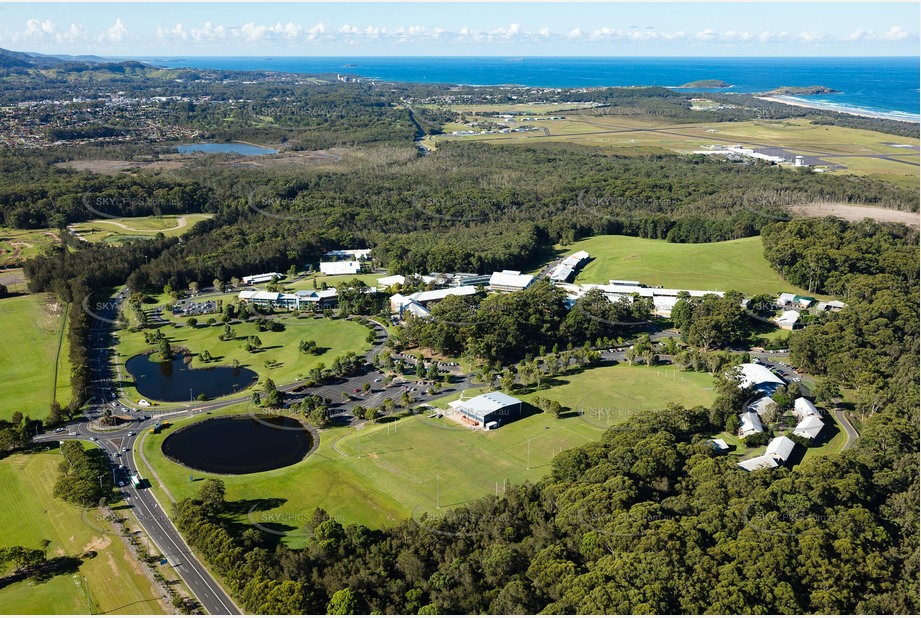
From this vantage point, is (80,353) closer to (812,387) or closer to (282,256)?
(282,256)

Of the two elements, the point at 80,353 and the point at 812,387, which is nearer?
the point at 812,387

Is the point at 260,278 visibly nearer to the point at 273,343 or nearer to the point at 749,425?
the point at 273,343

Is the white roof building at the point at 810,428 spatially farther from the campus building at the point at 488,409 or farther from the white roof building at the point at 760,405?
the campus building at the point at 488,409

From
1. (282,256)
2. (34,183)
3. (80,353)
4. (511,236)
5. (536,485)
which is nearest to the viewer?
(536,485)

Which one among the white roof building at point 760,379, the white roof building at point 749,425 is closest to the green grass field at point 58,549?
the white roof building at point 749,425

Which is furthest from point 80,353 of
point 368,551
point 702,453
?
point 702,453

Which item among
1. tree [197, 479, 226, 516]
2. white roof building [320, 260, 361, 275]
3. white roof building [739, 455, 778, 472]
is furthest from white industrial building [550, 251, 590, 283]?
tree [197, 479, 226, 516]
